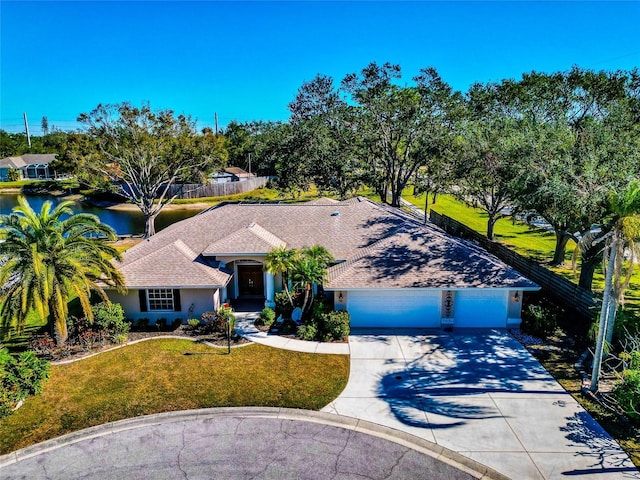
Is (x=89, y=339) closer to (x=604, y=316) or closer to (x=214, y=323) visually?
(x=214, y=323)

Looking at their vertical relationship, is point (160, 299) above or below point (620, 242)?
below

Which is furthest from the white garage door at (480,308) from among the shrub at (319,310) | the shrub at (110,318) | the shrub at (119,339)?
the shrub at (110,318)

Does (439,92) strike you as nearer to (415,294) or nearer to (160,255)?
(415,294)

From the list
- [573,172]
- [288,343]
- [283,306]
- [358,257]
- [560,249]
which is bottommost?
[288,343]

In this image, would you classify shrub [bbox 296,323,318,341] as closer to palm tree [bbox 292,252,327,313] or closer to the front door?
palm tree [bbox 292,252,327,313]

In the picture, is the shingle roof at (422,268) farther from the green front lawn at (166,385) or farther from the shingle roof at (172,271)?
the shingle roof at (172,271)

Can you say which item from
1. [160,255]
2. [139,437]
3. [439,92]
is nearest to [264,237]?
[160,255]

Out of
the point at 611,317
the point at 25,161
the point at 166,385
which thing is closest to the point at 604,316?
the point at 611,317
